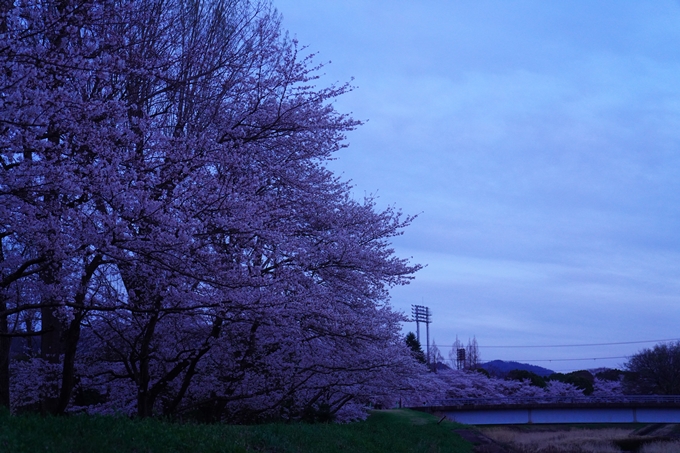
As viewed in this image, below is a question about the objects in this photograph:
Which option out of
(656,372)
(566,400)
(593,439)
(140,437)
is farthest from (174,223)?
(656,372)

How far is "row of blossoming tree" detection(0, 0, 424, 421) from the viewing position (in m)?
8.98

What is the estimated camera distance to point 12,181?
8086 mm

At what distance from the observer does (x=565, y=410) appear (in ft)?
193

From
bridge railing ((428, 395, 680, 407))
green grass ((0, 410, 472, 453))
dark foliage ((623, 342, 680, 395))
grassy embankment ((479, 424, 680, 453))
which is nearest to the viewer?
green grass ((0, 410, 472, 453))

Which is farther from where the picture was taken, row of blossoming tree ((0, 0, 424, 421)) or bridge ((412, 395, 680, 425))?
bridge ((412, 395, 680, 425))

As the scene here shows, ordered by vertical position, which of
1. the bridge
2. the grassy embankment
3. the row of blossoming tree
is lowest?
the grassy embankment

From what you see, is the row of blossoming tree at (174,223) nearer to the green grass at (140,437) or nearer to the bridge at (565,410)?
the green grass at (140,437)

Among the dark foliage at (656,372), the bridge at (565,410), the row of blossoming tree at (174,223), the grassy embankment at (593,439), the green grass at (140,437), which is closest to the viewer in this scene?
the green grass at (140,437)

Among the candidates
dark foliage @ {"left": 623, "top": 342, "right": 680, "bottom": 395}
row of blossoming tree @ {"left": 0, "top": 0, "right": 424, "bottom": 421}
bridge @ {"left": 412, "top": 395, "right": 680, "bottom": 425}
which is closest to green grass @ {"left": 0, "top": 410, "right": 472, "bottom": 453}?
row of blossoming tree @ {"left": 0, "top": 0, "right": 424, "bottom": 421}

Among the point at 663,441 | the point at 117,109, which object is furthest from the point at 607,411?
the point at 117,109

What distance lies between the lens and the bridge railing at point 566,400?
56031 millimetres

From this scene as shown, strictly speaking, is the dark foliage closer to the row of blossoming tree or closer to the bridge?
the bridge

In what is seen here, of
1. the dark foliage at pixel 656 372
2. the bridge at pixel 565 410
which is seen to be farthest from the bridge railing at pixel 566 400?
the dark foliage at pixel 656 372

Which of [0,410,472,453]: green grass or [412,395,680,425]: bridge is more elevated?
[0,410,472,453]: green grass
